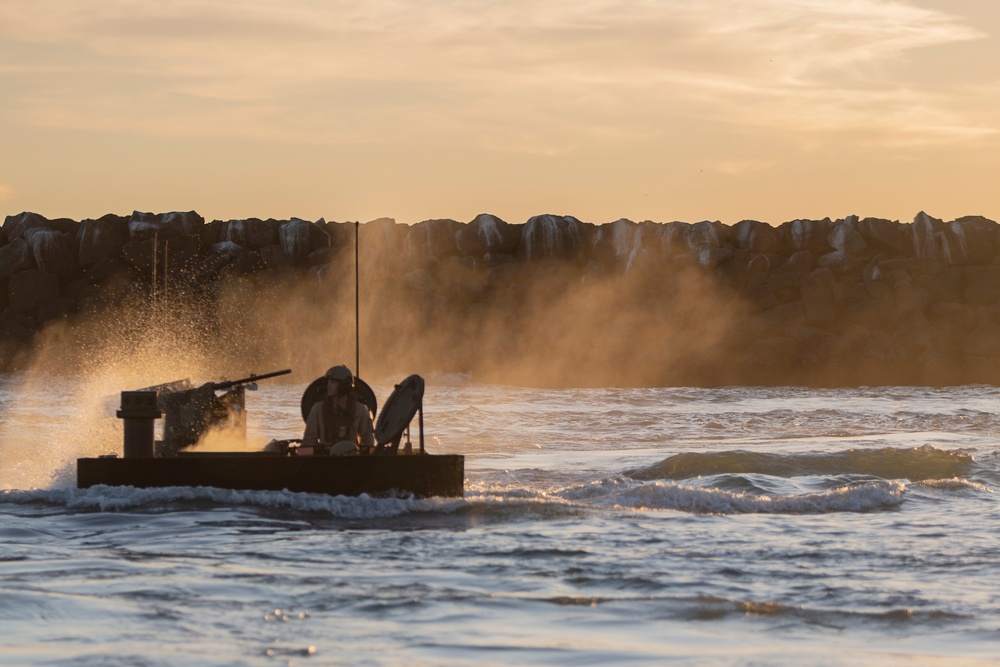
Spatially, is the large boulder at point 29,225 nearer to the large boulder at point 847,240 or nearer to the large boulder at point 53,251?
the large boulder at point 53,251

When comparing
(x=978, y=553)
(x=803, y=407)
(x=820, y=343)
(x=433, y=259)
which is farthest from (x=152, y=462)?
(x=433, y=259)

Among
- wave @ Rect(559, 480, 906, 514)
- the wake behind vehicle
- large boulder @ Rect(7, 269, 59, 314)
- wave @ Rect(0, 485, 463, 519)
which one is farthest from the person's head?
large boulder @ Rect(7, 269, 59, 314)

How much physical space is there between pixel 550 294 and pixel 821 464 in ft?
113

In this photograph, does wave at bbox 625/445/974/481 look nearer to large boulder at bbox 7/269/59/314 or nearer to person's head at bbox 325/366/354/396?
person's head at bbox 325/366/354/396

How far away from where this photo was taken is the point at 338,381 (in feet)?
48.8

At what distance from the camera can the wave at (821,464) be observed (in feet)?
69.7

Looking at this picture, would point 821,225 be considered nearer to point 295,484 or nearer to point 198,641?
point 295,484

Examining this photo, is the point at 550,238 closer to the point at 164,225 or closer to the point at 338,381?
the point at 164,225

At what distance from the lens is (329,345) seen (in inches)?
2229

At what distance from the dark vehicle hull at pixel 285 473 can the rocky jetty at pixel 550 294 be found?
3696 cm

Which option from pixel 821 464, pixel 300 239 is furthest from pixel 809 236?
pixel 821 464

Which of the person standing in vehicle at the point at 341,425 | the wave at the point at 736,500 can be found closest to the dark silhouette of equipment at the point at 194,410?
the person standing in vehicle at the point at 341,425

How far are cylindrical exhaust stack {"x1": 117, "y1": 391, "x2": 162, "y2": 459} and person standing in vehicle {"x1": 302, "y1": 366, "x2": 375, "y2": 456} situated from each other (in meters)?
1.53

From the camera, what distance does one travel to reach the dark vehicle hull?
14.9 m
